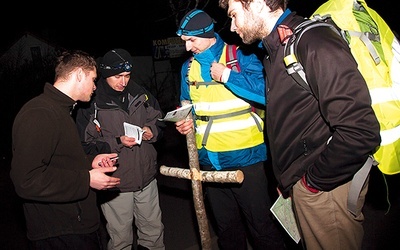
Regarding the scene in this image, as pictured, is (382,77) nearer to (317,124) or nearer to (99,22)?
(317,124)

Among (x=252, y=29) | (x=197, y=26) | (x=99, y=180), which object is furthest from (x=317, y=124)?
(x=99, y=180)

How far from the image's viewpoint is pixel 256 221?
3.28m

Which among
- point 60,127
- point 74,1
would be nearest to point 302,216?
point 60,127

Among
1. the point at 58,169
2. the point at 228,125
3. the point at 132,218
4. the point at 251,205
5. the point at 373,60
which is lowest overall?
the point at 132,218

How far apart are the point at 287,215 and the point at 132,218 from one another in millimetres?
1958

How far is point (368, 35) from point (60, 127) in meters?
2.24

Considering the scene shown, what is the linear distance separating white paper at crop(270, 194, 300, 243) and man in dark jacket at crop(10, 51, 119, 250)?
1.35m

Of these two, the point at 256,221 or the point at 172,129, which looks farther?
the point at 172,129

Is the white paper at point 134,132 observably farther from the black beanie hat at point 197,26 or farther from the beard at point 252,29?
the beard at point 252,29

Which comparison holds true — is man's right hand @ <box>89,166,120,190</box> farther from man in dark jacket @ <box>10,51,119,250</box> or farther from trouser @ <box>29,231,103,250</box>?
trouser @ <box>29,231,103,250</box>

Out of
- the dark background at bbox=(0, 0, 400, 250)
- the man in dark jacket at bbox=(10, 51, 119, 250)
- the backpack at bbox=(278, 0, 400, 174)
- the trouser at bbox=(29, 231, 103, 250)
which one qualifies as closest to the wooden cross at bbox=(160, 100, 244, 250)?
the man in dark jacket at bbox=(10, 51, 119, 250)

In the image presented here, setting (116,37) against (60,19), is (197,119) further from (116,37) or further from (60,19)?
(60,19)

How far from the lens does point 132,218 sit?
3.88m

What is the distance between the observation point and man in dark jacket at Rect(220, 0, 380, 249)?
1.85m
